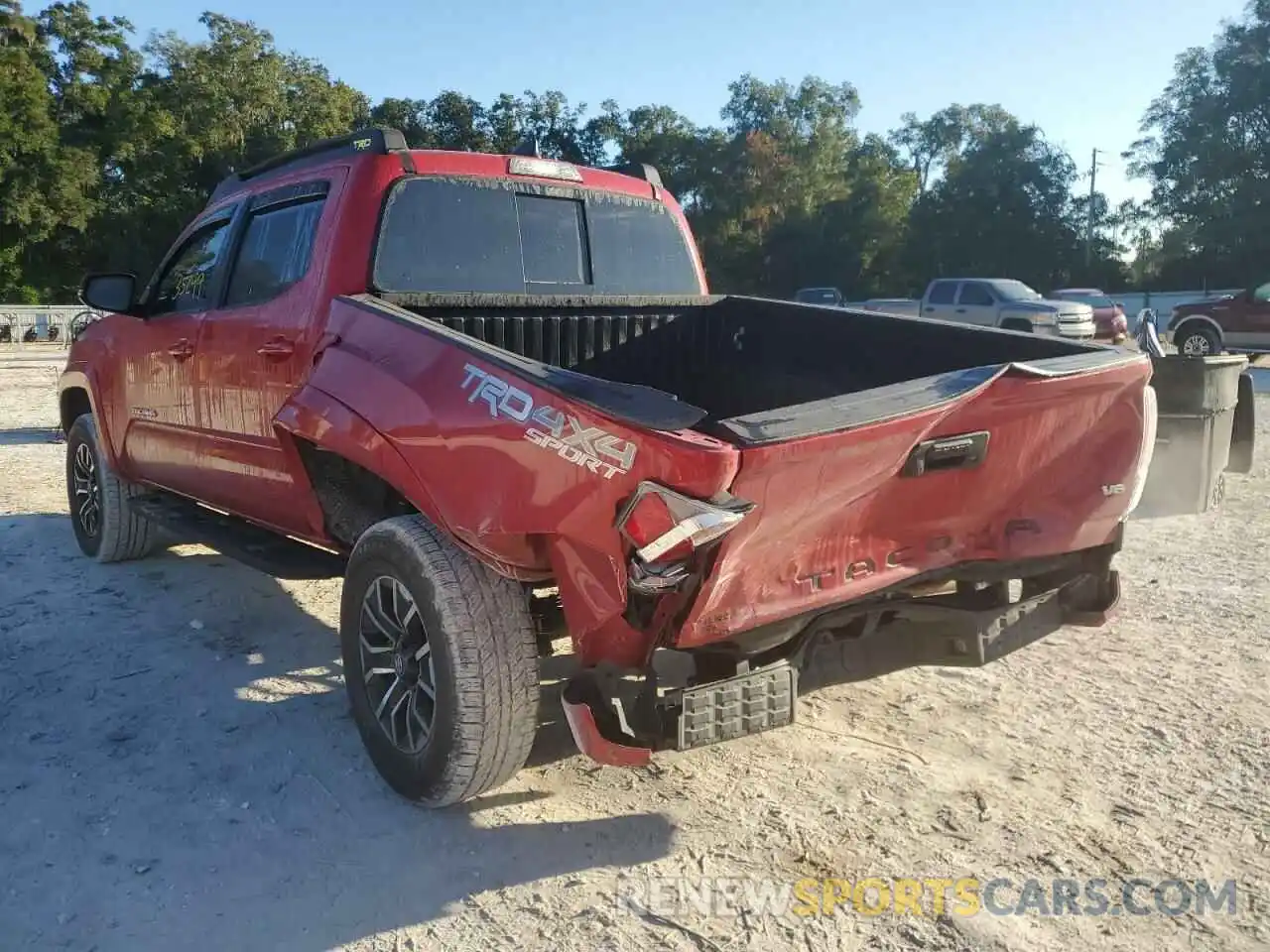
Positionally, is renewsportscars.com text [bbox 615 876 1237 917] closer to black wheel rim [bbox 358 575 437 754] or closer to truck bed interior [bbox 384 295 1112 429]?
black wheel rim [bbox 358 575 437 754]

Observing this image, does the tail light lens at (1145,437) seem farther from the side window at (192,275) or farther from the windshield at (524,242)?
the side window at (192,275)

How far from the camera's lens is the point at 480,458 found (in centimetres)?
284

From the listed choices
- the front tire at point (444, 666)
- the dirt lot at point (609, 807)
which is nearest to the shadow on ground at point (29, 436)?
the dirt lot at point (609, 807)

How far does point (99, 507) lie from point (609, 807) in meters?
4.26

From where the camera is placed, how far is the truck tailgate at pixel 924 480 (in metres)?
2.55

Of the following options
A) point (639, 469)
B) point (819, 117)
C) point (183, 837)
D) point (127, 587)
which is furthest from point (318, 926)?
point (819, 117)

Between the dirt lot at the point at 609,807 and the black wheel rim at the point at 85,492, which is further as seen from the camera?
the black wheel rim at the point at 85,492

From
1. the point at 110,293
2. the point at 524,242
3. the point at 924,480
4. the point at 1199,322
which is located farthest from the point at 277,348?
the point at 1199,322

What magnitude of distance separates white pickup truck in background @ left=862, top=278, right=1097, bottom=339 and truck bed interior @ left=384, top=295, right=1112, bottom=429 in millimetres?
17121

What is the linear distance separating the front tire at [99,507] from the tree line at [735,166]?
3704 centimetres

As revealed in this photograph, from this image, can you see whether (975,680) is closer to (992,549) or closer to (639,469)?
(992,549)

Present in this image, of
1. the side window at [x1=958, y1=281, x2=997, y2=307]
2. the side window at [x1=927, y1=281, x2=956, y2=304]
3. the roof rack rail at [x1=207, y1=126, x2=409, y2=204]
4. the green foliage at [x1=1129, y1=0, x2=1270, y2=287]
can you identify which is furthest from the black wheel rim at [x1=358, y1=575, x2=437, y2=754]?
the green foliage at [x1=1129, y1=0, x2=1270, y2=287]

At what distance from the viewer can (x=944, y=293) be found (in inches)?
961

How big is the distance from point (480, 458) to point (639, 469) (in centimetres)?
58
